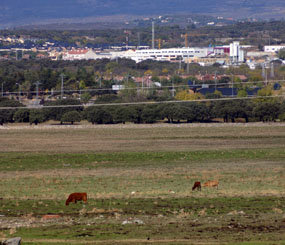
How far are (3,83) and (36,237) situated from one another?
81.4 metres

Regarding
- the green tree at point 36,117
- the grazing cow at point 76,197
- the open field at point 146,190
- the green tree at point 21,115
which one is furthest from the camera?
the green tree at point 21,115

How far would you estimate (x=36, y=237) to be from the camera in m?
14.2

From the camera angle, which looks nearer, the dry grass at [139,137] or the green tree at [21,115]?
the dry grass at [139,137]

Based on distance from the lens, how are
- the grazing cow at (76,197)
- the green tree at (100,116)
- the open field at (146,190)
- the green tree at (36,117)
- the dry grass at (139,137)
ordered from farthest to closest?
the green tree at (36,117), the green tree at (100,116), the dry grass at (139,137), the grazing cow at (76,197), the open field at (146,190)

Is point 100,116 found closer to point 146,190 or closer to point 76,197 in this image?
point 146,190

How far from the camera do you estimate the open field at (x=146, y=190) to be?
47.9 feet

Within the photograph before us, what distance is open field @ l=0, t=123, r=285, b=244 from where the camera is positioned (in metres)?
14.6

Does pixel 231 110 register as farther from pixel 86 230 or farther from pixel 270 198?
pixel 86 230

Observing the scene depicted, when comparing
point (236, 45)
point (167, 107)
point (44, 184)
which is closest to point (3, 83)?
point (167, 107)

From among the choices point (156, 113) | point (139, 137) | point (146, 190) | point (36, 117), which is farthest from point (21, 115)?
point (146, 190)

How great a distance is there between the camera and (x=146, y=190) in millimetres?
21328

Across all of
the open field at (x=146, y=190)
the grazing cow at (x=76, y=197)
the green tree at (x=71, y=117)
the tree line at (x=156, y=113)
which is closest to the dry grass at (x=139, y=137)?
the open field at (x=146, y=190)

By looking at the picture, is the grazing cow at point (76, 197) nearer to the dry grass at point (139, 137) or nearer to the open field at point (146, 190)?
the open field at point (146, 190)

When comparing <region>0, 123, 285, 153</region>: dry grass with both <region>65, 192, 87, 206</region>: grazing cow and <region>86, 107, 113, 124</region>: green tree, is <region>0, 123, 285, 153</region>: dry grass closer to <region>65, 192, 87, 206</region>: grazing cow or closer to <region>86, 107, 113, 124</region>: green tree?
<region>86, 107, 113, 124</region>: green tree
